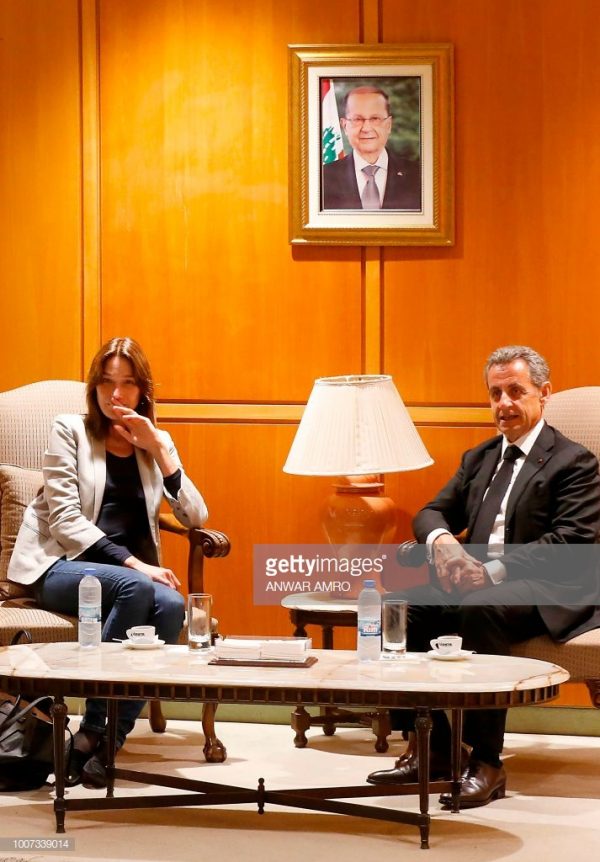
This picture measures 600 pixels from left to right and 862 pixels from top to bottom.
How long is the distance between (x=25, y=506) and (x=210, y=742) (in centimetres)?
107

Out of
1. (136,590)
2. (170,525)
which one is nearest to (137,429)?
(170,525)

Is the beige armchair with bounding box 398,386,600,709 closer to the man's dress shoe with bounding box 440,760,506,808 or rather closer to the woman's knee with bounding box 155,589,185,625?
the man's dress shoe with bounding box 440,760,506,808

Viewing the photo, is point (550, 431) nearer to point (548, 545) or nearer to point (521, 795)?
point (548, 545)

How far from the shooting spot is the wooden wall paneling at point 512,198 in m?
4.72

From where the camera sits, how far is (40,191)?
16.5 feet

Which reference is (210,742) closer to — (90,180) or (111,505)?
(111,505)

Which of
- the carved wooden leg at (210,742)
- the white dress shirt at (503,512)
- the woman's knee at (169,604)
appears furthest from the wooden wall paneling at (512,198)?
the carved wooden leg at (210,742)

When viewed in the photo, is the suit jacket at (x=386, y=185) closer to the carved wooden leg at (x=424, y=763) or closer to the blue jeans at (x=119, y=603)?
the blue jeans at (x=119, y=603)

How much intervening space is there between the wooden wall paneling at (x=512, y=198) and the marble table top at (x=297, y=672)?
5.58ft

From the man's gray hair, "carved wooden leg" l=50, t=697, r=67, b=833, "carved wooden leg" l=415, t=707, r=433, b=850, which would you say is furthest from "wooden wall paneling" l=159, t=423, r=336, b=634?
"carved wooden leg" l=415, t=707, r=433, b=850

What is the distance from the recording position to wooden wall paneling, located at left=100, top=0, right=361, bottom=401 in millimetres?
4902

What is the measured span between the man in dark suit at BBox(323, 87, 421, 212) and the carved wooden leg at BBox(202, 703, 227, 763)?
6.47 feet

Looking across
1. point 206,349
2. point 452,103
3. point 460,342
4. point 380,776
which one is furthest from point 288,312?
point 380,776

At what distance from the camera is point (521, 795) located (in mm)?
3727
